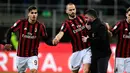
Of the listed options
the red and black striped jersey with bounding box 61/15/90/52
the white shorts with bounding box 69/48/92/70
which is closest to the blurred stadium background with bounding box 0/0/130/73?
the white shorts with bounding box 69/48/92/70

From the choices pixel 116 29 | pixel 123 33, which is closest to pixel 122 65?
pixel 123 33

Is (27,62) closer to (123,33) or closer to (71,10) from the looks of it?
(71,10)

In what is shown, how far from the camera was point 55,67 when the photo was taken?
70.0ft

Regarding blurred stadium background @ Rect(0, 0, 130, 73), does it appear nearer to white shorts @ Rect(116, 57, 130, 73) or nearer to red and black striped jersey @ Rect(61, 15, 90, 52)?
red and black striped jersey @ Rect(61, 15, 90, 52)

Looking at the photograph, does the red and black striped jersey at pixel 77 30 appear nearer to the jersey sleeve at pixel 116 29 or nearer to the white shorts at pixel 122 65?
the jersey sleeve at pixel 116 29

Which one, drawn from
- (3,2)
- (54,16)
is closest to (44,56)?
(54,16)

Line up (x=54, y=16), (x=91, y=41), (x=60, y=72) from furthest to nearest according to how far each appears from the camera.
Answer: (x=54, y=16) → (x=60, y=72) → (x=91, y=41)

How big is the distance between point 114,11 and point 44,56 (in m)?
6.42

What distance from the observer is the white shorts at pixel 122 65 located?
13.7 meters

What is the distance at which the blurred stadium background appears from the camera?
85.7 feet

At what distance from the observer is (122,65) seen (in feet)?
45.1

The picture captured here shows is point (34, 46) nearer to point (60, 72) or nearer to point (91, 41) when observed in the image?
point (91, 41)

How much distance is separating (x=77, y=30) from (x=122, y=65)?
1519mm

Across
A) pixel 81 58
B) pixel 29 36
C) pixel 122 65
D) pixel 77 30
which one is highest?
pixel 77 30
